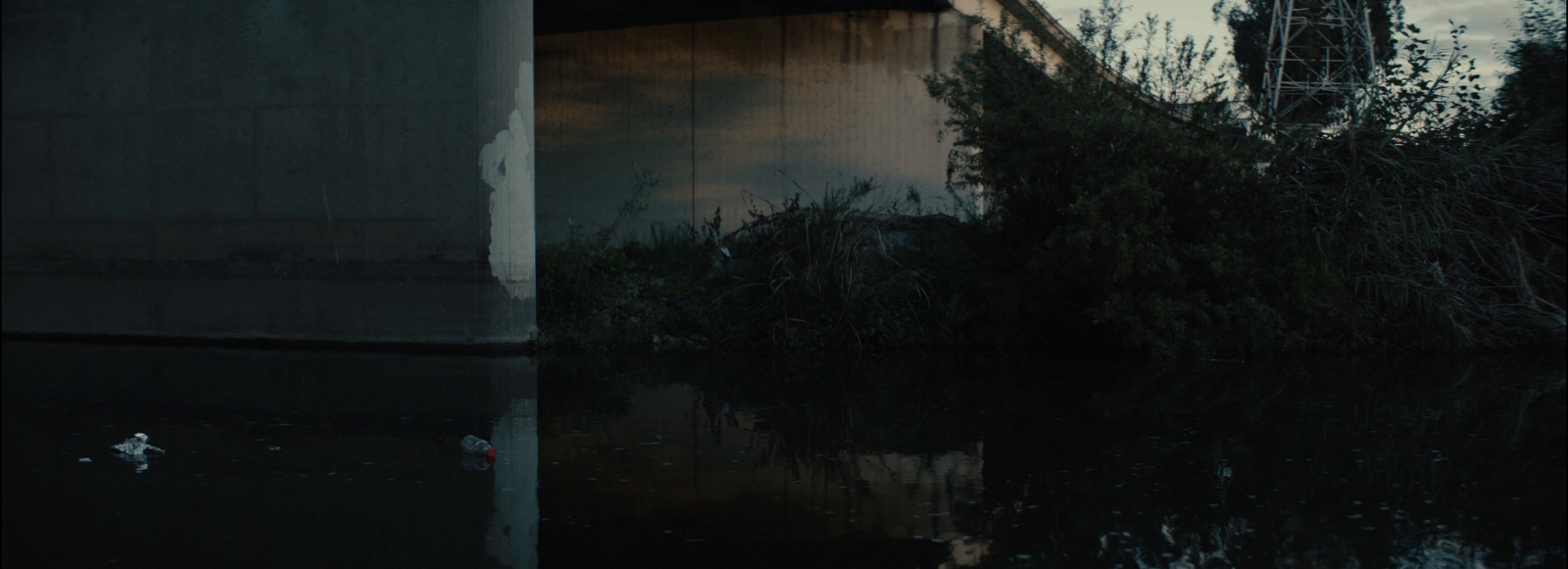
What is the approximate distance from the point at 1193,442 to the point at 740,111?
463 inches

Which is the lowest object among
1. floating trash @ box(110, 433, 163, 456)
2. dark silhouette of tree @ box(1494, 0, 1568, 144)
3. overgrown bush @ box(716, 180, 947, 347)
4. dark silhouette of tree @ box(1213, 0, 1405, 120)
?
floating trash @ box(110, 433, 163, 456)

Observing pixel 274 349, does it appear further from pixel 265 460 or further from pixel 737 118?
pixel 737 118

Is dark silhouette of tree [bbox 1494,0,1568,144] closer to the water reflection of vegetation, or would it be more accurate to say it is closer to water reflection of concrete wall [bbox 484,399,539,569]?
the water reflection of vegetation

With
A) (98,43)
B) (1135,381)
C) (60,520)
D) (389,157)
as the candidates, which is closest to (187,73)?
(98,43)

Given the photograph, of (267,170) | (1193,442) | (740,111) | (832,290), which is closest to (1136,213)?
(832,290)

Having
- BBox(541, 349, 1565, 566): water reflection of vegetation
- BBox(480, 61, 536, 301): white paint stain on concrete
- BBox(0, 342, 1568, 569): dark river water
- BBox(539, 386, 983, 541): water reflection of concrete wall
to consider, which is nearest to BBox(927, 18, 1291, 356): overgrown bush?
BBox(541, 349, 1565, 566): water reflection of vegetation

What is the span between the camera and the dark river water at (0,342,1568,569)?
3.89 meters

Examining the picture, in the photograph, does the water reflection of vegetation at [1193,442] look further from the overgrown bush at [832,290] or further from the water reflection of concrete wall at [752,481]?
the overgrown bush at [832,290]

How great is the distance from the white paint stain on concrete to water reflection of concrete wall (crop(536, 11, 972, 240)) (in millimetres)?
6444

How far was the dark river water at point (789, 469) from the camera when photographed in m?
3.89

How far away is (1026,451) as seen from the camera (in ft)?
18.8

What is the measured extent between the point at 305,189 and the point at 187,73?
1.88 m

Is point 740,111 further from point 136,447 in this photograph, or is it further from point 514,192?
point 136,447

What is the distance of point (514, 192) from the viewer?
10.4 meters
